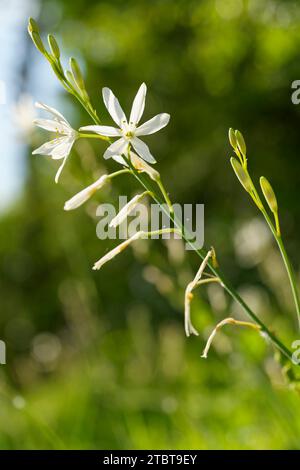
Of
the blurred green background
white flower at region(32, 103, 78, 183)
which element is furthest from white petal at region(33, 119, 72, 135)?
the blurred green background

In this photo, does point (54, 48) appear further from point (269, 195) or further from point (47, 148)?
point (269, 195)

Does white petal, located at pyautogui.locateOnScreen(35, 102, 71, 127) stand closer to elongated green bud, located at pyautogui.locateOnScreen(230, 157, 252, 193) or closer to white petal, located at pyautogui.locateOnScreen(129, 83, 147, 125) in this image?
white petal, located at pyautogui.locateOnScreen(129, 83, 147, 125)

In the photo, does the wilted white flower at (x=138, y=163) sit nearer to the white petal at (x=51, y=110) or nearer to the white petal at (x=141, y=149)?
the white petal at (x=141, y=149)

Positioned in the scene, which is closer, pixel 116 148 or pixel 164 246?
pixel 116 148

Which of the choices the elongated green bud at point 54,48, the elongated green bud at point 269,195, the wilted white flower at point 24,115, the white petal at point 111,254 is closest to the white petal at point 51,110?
the elongated green bud at point 54,48

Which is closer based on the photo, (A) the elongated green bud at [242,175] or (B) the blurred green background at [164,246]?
(A) the elongated green bud at [242,175]

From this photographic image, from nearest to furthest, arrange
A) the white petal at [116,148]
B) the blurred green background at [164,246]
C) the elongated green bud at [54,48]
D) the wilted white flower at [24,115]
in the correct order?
the white petal at [116,148] → the elongated green bud at [54,48] → the wilted white flower at [24,115] → the blurred green background at [164,246]

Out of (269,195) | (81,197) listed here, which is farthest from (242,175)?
(81,197)
